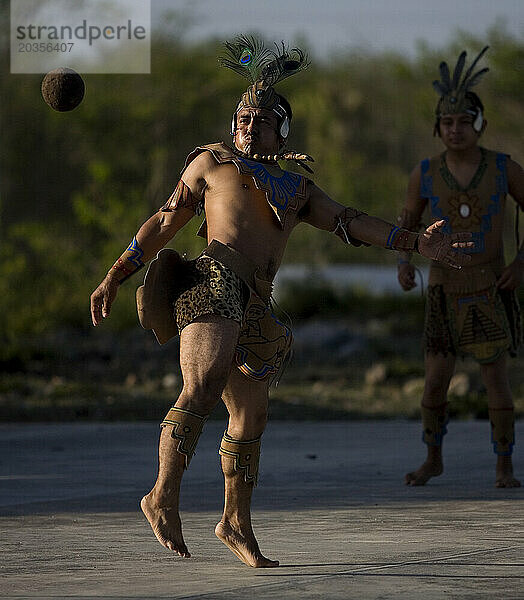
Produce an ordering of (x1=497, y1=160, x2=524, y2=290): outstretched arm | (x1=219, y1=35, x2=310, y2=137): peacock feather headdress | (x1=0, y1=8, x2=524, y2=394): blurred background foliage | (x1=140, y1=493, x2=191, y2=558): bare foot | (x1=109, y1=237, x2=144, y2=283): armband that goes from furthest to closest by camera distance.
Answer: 1. (x1=0, y1=8, x2=524, y2=394): blurred background foliage
2. (x1=497, y1=160, x2=524, y2=290): outstretched arm
3. (x1=219, y1=35, x2=310, y2=137): peacock feather headdress
4. (x1=109, y1=237, x2=144, y2=283): armband
5. (x1=140, y1=493, x2=191, y2=558): bare foot

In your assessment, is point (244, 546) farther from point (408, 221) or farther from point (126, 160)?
point (126, 160)

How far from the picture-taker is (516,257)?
782cm

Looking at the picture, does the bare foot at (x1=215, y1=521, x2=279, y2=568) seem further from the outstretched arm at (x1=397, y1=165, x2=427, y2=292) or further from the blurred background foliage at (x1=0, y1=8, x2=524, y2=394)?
the blurred background foliage at (x1=0, y1=8, x2=524, y2=394)

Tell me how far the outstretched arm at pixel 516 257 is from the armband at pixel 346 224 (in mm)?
2356

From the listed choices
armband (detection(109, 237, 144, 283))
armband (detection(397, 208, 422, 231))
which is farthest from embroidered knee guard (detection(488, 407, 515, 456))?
armband (detection(109, 237, 144, 283))

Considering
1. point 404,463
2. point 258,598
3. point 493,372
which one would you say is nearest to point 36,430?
point 404,463

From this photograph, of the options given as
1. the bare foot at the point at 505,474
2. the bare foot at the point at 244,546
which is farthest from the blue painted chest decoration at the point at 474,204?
the bare foot at the point at 244,546

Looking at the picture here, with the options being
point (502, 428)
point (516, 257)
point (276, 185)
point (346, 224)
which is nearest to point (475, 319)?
point (516, 257)

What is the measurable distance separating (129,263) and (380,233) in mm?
1034

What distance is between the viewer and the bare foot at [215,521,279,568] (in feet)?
17.5

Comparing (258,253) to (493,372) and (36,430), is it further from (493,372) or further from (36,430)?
(36,430)

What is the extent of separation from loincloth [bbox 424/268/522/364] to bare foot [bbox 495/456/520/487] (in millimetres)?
567

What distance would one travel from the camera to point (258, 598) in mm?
4684

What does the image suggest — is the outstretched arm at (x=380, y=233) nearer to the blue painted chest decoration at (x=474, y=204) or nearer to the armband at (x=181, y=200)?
the armband at (x=181, y=200)
